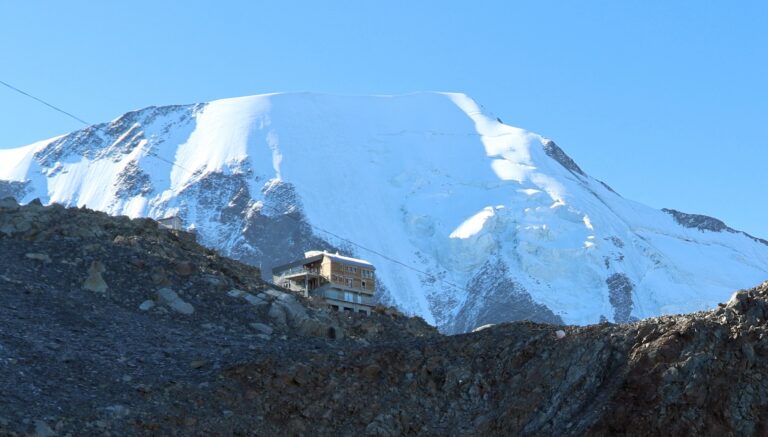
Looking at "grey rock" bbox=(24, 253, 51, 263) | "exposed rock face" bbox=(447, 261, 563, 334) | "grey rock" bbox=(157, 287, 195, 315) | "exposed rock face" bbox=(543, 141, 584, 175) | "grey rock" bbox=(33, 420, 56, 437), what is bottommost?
"grey rock" bbox=(33, 420, 56, 437)

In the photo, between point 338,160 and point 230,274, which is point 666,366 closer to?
point 230,274

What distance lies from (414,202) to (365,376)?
122 metres

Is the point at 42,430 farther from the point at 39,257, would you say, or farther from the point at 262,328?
the point at 39,257

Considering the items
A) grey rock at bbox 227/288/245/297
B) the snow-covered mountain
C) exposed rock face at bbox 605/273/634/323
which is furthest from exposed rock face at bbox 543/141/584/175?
grey rock at bbox 227/288/245/297

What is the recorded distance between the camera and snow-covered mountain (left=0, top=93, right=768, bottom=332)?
131250 mm

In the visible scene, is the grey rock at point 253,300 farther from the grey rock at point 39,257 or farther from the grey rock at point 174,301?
the grey rock at point 39,257

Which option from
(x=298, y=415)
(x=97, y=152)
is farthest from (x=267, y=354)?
(x=97, y=152)

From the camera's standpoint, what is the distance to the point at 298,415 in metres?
17.9

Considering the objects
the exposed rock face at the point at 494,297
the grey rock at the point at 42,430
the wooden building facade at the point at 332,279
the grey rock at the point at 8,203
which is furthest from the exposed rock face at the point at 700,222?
the grey rock at the point at 42,430

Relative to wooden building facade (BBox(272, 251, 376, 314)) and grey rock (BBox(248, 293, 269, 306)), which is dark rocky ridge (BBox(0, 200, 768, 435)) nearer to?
grey rock (BBox(248, 293, 269, 306))

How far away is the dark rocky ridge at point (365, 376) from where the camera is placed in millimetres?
16078

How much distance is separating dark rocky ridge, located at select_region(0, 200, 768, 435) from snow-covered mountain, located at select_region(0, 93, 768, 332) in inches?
3893

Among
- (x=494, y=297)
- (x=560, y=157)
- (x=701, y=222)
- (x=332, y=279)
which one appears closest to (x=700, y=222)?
(x=701, y=222)

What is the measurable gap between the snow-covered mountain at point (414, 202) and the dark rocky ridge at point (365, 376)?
324 ft
